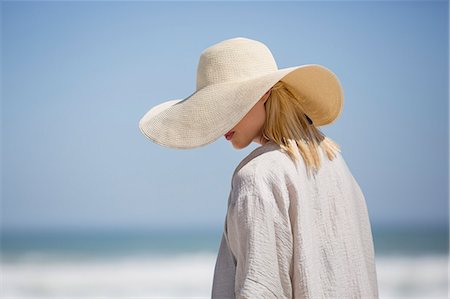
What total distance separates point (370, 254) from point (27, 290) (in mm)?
8698

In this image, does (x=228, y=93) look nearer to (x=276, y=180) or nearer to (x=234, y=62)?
(x=234, y=62)

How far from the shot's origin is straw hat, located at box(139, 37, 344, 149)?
1.50m

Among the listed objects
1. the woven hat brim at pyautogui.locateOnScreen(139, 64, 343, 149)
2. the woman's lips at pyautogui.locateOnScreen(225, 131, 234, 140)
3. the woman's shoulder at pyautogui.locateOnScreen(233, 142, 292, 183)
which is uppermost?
the woven hat brim at pyautogui.locateOnScreen(139, 64, 343, 149)

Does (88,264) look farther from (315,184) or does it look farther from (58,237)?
(315,184)

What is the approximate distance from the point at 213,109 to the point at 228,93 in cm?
5

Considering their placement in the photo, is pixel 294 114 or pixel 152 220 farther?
pixel 152 220

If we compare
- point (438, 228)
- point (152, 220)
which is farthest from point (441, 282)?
point (152, 220)

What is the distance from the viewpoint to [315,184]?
4.94 ft

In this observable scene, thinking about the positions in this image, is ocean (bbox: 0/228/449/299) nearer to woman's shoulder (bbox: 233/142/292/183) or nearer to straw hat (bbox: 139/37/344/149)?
straw hat (bbox: 139/37/344/149)

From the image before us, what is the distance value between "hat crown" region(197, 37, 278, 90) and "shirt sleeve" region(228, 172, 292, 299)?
288 mm

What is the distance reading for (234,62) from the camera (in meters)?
1.60

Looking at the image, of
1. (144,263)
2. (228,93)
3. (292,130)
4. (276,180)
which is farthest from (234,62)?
(144,263)

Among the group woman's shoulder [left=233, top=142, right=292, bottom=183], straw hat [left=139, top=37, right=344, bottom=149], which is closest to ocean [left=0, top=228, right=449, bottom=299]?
straw hat [left=139, top=37, right=344, bottom=149]

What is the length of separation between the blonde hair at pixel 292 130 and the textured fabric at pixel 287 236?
0.02 metres
